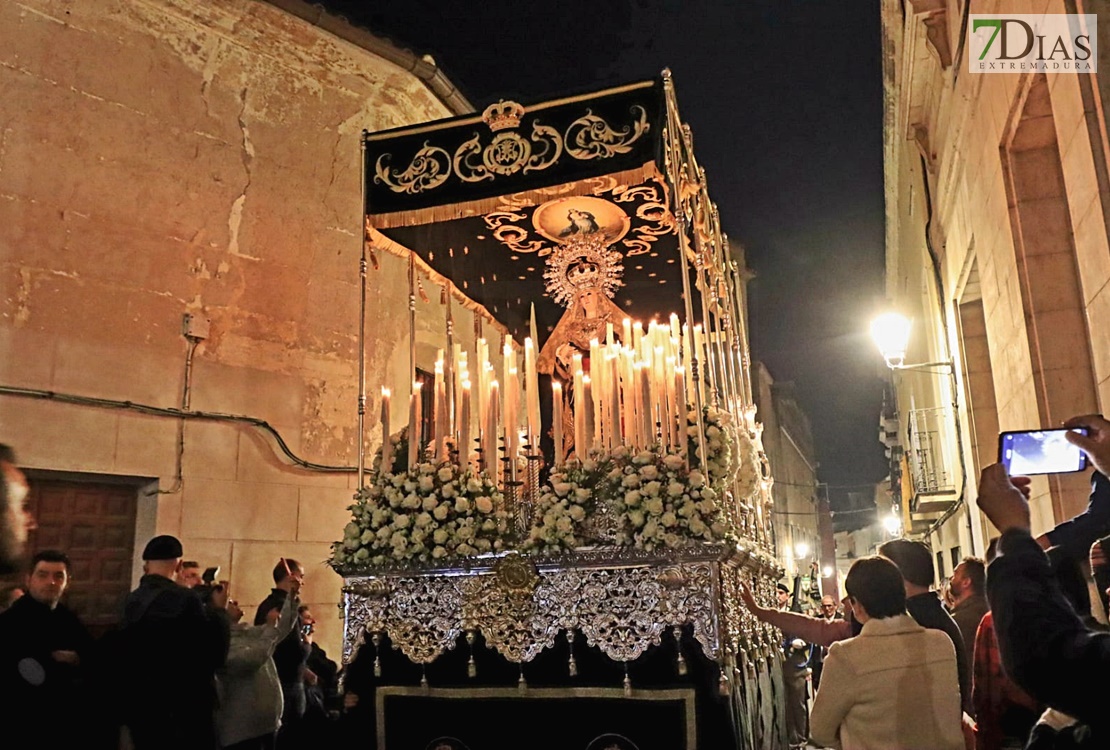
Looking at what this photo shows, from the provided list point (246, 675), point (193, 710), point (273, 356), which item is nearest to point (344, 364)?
point (273, 356)

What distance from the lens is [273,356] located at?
7.88 metres

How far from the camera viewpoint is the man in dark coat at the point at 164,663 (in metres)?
3.91

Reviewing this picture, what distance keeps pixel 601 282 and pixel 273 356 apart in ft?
10.5

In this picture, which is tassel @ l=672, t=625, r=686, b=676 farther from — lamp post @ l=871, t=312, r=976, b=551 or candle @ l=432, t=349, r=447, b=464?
lamp post @ l=871, t=312, r=976, b=551

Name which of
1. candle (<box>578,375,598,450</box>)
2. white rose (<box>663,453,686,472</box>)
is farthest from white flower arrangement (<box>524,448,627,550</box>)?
candle (<box>578,375,598,450</box>)

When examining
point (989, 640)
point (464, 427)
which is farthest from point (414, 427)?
point (989, 640)

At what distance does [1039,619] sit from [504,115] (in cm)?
456

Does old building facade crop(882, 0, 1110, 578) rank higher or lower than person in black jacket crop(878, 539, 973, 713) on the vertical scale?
higher

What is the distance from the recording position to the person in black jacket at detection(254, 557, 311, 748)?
534 cm

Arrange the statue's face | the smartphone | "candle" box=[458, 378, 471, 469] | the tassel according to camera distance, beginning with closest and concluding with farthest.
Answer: the smartphone < the tassel < "candle" box=[458, 378, 471, 469] < the statue's face

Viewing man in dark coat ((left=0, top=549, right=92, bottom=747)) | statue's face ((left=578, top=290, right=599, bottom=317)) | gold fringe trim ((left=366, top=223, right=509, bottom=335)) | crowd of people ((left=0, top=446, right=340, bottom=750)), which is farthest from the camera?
statue's face ((left=578, top=290, right=599, bottom=317))

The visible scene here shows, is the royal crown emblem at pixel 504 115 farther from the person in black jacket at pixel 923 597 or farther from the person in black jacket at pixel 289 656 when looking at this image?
the person in black jacket at pixel 923 597

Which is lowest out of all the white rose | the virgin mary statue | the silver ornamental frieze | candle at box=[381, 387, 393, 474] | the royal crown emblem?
the silver ornamental frieze

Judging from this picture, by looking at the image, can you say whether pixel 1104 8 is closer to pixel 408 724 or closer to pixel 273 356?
pixel 408 724
